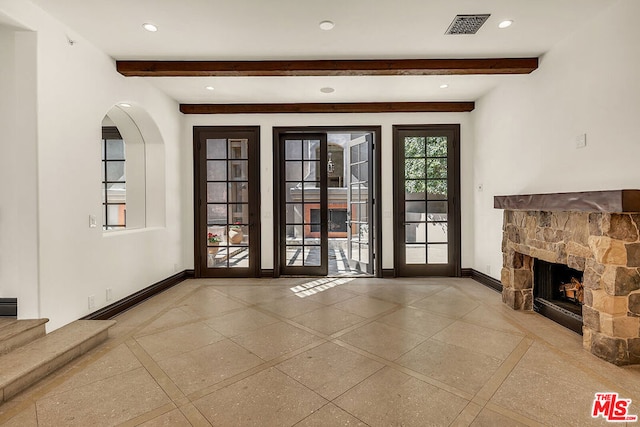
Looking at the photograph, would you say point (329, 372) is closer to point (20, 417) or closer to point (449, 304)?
point (20, 417)

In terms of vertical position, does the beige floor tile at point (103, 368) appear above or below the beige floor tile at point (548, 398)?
above

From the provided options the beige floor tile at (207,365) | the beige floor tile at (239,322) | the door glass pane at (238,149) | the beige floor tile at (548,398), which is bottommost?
the beige floor tile at (548,398)

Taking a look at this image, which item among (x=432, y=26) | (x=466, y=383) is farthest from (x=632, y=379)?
(x=432, y=26)

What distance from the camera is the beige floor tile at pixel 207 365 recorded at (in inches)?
79.6

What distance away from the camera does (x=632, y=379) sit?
204 cm

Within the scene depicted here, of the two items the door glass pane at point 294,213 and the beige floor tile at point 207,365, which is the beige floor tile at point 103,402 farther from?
the door glass pane at point 294,213

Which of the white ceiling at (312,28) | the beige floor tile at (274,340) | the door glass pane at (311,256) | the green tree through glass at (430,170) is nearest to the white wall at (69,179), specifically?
the white ceiling at (312,28)

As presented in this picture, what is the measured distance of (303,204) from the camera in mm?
5031

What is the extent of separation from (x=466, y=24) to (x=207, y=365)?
3.55m

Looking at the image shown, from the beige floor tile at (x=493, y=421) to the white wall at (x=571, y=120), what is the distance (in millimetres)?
1985

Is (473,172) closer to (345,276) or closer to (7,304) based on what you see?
(345,276)

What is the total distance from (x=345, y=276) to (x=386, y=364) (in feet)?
9.03

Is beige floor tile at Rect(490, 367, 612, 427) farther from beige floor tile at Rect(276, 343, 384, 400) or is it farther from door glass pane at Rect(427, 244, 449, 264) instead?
door glass pane at Rect(427, 244, 449, 264)

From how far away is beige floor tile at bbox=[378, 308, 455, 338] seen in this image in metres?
2.85
